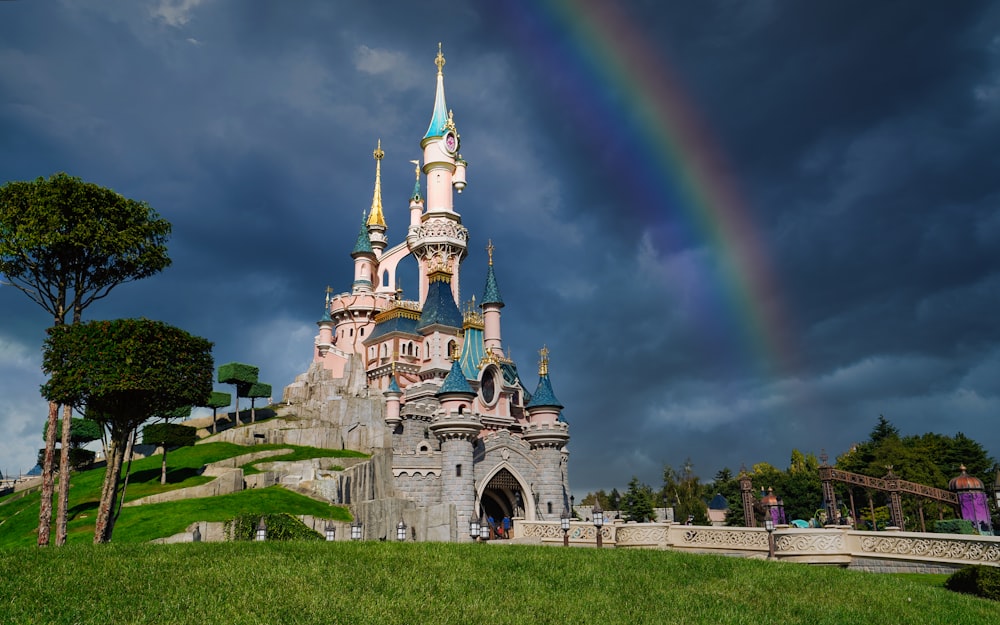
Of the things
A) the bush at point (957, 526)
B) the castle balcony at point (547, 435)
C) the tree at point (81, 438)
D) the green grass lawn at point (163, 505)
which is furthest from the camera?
the tree at point (81, 438)

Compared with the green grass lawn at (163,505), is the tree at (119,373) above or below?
above

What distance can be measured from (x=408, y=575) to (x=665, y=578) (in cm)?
620

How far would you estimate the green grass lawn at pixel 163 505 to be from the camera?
1264 inches

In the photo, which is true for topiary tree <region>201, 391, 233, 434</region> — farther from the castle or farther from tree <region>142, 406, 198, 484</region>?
tree <region>142, 406, 198, 484</region>

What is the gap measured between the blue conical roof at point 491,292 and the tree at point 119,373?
1198 inches

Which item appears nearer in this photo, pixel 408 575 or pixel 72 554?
pixel 408 575

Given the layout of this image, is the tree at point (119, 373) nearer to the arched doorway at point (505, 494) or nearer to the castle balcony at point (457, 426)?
the castle balcony at point (457, 426)

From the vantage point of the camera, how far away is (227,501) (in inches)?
1437

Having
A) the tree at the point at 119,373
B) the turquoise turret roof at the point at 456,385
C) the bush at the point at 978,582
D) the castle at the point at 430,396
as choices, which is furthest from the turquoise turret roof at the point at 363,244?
the bush at the point at 978,582

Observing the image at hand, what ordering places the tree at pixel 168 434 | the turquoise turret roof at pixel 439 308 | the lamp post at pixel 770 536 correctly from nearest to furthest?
1. the lamp post at pixel 770 536
2. the tree at pixel 168 434
3. the turquoise turret roof at pixel 439 308

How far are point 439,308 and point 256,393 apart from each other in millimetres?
22501

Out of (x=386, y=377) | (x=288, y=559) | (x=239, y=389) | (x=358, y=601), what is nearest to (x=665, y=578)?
(x=358, y=601)

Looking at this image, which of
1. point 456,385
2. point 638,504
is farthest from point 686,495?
point 456,385

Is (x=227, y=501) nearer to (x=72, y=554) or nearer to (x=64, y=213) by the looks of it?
(x=64, y=213)
